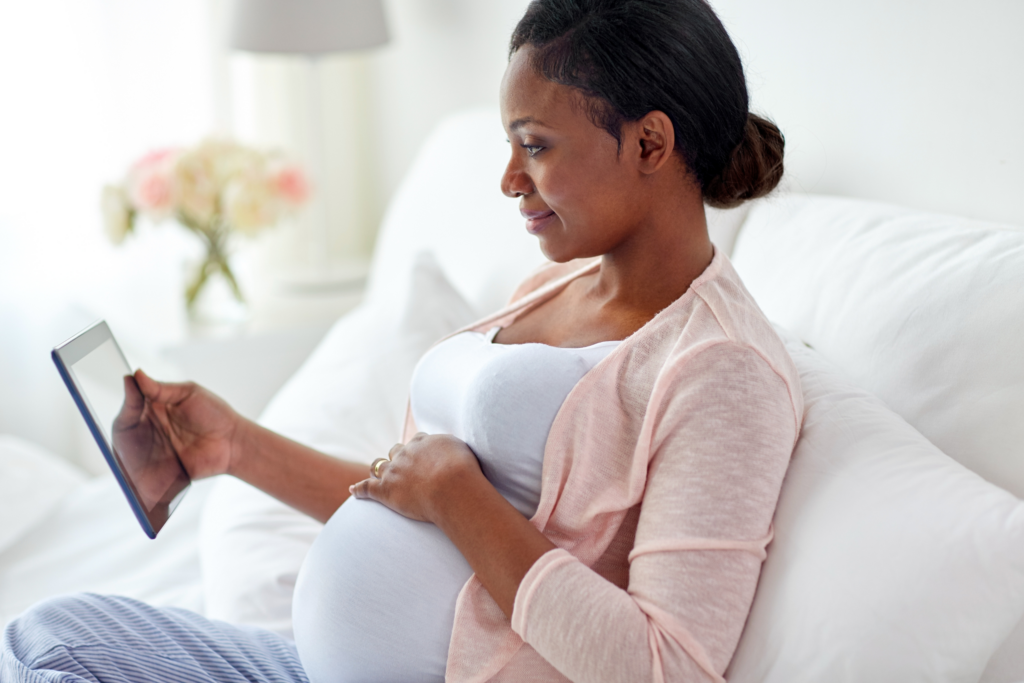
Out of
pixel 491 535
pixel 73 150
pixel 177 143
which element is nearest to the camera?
pixel 491 535

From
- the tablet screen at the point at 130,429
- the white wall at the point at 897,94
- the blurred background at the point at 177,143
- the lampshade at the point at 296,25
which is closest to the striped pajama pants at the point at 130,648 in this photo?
the tablet screen at the point at 130,429

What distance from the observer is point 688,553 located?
0.68 m

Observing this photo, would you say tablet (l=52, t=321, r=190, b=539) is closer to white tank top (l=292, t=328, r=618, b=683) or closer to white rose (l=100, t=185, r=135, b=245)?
white tank top (l=292, t=328, r=618, b=683)

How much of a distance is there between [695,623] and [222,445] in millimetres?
639

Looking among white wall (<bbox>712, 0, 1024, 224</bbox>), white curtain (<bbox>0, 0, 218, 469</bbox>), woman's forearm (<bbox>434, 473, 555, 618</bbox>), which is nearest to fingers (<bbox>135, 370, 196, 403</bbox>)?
woman's forearm (<bbox>434, 473, 555, 618</bbox>)

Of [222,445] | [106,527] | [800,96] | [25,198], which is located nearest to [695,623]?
[222,445]

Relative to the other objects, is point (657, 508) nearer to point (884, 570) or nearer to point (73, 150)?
point (884, 570)

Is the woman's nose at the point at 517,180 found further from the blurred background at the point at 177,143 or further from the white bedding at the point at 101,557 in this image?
the blurred background at the point at 177,143

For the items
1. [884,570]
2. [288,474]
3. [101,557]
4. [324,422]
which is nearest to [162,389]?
[288,474]

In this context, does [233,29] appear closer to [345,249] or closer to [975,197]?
[345,249]

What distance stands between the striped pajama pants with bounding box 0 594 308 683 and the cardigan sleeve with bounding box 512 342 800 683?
32 centimetres

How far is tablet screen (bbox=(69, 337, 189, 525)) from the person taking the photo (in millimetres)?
913

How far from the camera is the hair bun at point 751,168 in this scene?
0.83 meters

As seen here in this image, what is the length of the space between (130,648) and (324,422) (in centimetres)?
51
